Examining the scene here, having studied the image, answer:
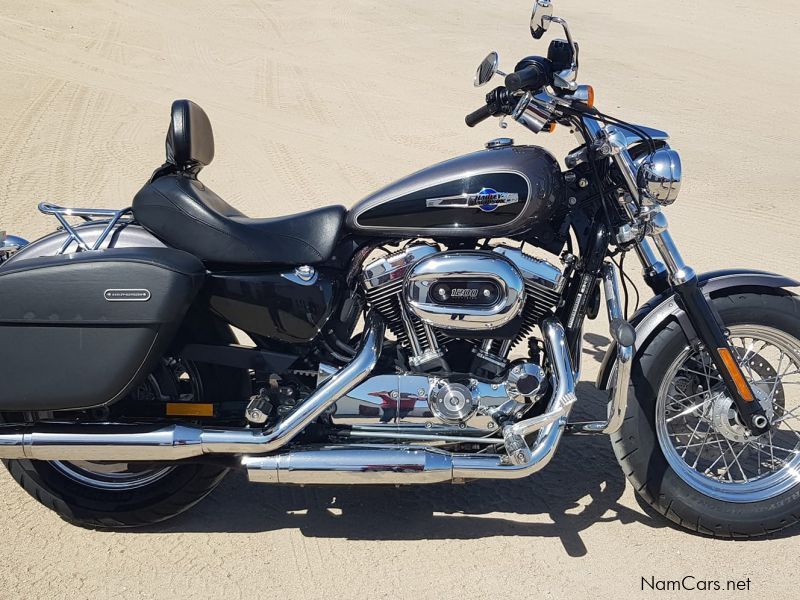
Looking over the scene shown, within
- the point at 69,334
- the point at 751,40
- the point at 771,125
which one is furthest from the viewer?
the point at 751,40

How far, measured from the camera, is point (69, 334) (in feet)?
9.39

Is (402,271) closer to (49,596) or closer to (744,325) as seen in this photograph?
(744,325)

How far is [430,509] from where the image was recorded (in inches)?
132

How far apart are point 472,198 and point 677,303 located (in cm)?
92

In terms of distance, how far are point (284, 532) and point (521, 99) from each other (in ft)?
6.35

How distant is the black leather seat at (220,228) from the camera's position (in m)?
2.98

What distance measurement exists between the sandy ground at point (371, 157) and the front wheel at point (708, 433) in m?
0.14

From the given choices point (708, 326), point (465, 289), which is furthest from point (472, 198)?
point (708, 326)

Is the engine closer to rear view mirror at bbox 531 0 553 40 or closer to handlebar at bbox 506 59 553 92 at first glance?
handlebar at bbox 506 59 553 92

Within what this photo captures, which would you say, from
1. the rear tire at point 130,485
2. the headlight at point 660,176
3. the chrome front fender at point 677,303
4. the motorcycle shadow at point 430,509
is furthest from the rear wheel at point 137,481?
the headlight at point 660,176

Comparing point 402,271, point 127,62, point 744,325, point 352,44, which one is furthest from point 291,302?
point 352,44

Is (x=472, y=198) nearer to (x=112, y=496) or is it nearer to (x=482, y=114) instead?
(x=482, y=114)

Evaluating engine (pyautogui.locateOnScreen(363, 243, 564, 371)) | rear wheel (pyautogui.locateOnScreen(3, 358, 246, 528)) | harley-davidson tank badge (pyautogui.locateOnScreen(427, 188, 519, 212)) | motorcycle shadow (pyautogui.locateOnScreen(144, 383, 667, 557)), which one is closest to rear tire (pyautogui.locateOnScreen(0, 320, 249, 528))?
rear wheel (pyautogui.locateOnScreen(3, 358, 246, 528))

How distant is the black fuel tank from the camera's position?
113 inches
